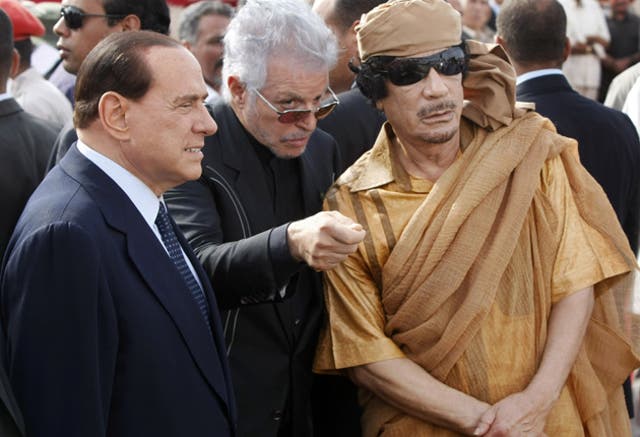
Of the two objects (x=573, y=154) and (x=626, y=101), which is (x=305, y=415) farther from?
(x=626, y=101)

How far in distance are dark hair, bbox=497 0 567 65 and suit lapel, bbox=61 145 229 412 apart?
275cm

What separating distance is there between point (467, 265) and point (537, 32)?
2.10 metres

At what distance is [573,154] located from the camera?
347 centimetres

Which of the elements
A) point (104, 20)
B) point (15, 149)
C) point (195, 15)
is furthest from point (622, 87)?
point (15, 149)

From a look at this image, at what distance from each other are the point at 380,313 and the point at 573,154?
2.61 ft

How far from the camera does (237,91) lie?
→ 3465 mm

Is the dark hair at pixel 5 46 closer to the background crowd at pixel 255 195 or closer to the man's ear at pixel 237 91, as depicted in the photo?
the background crowd at pixel 255 195

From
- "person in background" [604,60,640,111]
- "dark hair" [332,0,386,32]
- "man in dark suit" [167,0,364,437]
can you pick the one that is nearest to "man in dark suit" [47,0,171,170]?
"dark hair" [332,0,386,32]

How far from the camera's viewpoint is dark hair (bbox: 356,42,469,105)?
342 cm

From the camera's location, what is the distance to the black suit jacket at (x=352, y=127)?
4426 mm

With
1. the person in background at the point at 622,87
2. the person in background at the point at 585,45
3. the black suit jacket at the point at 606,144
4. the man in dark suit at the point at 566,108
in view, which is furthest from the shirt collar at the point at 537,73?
the person in background at the point at 585,45

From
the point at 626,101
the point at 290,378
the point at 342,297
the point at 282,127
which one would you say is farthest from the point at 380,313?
the point at 626,101

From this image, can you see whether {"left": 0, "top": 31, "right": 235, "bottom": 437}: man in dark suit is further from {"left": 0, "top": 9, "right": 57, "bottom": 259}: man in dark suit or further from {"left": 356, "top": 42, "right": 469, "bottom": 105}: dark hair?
{"left": 0, "top": 9, "right": 57, "bottom": 259}: man in dark suit

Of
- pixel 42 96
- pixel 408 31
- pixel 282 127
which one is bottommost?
pixel 42 96
